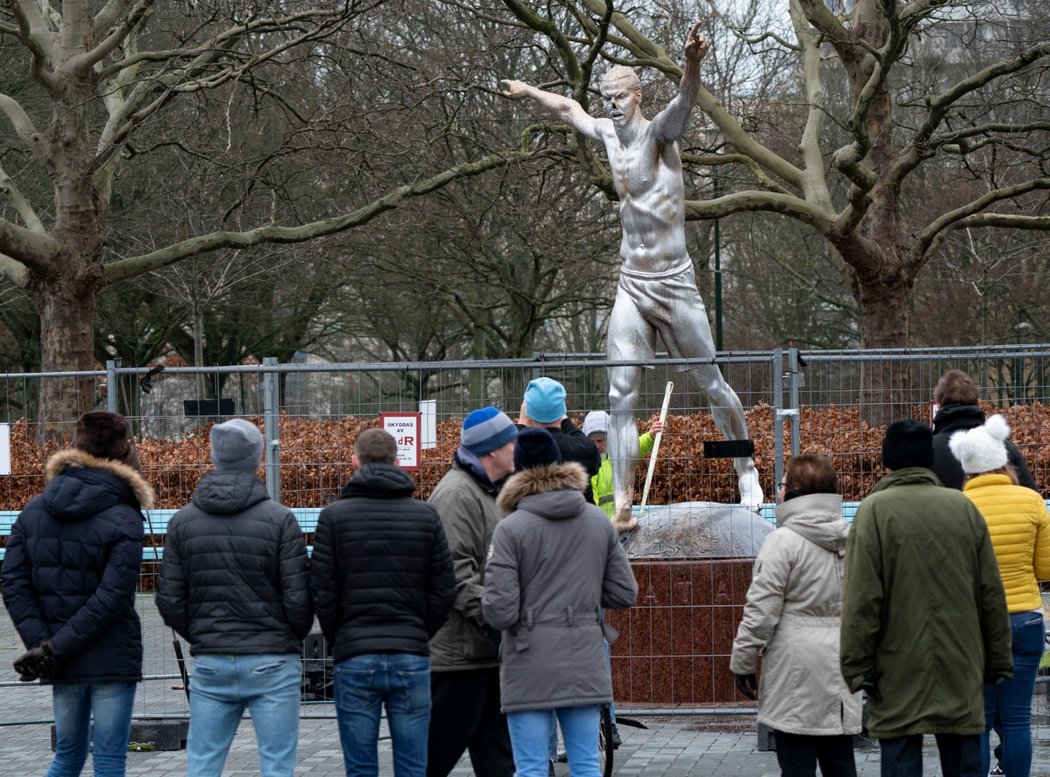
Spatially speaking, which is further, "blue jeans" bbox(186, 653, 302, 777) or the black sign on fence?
the black sign on fence

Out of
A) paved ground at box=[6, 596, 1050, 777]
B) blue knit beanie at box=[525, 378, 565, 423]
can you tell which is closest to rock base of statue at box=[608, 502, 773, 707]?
paved ground at box=[6, 596, 1050, 777]

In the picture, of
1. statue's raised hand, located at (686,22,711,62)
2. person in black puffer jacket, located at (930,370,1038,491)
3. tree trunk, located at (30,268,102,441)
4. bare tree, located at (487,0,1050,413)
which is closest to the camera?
person in black puffer jacket, located at (930,370,1038,491)

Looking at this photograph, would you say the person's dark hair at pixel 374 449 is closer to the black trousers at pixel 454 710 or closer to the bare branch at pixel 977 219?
the black trousers at pixel 454 710

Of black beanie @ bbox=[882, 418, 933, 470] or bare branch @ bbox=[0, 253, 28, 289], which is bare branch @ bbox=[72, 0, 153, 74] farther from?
black beanie @ bbox=[882, 418, 933, 470]

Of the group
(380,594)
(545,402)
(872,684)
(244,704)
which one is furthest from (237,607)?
(872,684)

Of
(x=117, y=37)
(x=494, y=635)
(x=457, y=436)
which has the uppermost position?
(x=117, y=37)

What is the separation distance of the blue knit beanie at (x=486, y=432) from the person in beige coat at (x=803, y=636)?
1164 millimetres

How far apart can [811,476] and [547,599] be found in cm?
114

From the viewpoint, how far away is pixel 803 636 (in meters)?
6.02

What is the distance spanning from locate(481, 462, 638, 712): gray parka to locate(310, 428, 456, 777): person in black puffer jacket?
0.88 feet

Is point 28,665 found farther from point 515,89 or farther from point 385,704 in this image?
point 515,89

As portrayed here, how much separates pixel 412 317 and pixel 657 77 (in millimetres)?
9804

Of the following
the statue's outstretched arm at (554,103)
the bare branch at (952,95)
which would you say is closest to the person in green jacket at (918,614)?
the statue's outstretched arm at (554,103)

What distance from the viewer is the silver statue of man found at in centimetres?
1060
